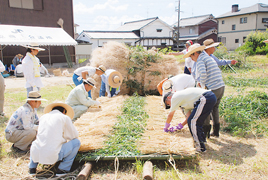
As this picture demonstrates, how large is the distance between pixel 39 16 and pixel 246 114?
678 inches

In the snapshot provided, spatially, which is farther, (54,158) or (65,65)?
(65,65)

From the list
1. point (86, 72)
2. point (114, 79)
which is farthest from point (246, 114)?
point (86, 72)

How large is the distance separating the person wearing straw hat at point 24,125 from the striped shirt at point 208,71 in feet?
9.00

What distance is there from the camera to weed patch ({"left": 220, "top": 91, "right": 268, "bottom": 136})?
443 centimetres

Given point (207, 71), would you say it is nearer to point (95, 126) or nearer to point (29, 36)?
point (95, 126)

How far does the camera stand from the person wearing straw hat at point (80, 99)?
16.5 ft

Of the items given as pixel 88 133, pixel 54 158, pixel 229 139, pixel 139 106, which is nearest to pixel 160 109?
pixel 139 106

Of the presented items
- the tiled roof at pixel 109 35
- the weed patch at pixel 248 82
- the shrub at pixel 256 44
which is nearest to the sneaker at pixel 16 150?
the weed patch at pixel 248 82

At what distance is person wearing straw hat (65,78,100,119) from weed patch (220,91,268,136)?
2994 millimetres

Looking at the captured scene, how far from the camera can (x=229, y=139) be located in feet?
13.7

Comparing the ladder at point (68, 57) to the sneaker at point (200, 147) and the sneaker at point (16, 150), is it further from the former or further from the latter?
the sneaker at point (200, 147)

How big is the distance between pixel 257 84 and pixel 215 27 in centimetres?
3334

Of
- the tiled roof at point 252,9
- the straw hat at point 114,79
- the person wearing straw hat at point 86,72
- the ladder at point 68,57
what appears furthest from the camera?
the tiled roof at point 252,9

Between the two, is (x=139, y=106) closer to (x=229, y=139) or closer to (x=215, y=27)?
(x=229, y=139)
